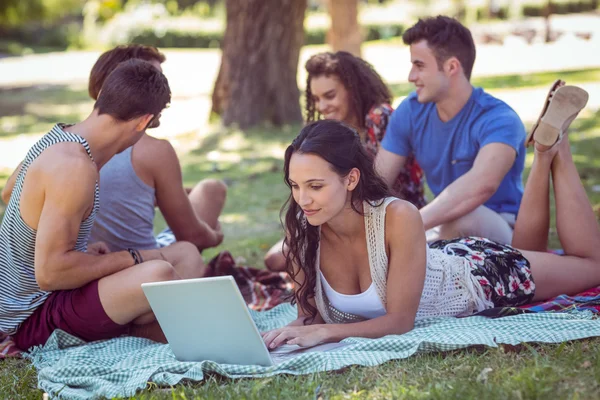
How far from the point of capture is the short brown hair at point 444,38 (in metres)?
4.99

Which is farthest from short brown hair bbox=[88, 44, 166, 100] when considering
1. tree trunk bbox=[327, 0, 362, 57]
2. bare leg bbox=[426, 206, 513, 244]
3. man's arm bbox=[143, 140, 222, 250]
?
tree trunk bbox=[327, 0, 362, 57]

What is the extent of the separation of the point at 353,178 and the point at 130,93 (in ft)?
3.66

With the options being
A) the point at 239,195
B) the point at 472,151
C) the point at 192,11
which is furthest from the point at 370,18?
the point at 472,151

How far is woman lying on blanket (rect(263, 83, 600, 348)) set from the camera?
347cm

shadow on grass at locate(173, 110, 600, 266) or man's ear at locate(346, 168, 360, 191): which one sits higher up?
man's ear at locate(346, 168, 360, 191)

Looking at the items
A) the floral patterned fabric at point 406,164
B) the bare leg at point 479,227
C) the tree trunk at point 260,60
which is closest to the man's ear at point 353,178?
the bare leg at point 479,227

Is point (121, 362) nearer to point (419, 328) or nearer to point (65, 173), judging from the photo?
point (65, 173)

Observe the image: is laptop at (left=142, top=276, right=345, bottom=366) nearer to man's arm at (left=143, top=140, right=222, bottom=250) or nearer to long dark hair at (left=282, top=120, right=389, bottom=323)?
long dark hair at (left=282, top=120, right=389, bottom=323)

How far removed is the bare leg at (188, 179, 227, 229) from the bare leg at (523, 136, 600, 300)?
2.04 m

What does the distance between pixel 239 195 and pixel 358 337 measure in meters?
4.68

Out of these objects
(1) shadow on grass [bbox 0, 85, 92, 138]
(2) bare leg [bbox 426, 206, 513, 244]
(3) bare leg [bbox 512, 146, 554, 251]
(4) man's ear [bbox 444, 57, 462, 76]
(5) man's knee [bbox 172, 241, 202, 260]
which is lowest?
(1) shadow on grass [bbox 0, 85, 92, 138]

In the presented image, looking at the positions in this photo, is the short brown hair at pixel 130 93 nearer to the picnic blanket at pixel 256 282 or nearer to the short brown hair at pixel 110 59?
the short brown hair at pixel 110 59

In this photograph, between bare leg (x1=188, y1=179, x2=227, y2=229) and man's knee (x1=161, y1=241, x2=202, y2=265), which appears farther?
bare leg (x1=188, y1=179, x2=227, y2=229)

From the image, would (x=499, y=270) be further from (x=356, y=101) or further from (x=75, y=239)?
(x=75, y=239)
